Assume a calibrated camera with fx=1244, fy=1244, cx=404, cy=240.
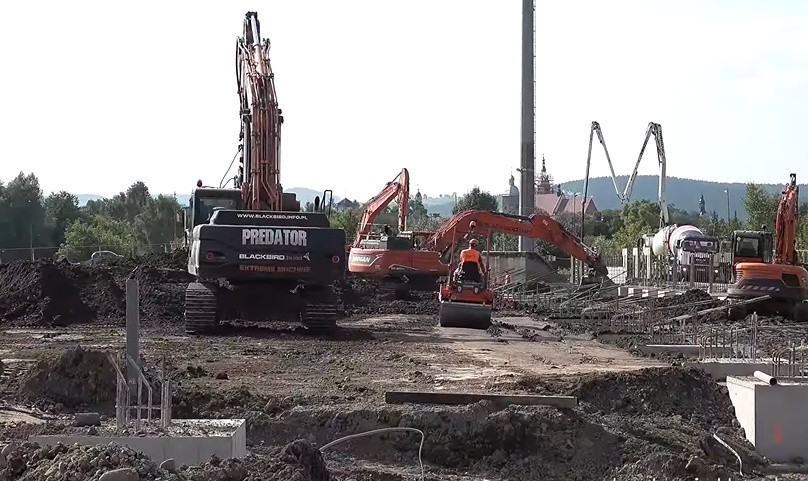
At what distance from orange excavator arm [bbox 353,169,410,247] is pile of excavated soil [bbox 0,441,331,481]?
106ft

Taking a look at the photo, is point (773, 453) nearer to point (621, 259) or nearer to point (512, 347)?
point (512, 347)

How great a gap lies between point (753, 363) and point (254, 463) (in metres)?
10.6

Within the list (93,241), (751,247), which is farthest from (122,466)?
(93,241)

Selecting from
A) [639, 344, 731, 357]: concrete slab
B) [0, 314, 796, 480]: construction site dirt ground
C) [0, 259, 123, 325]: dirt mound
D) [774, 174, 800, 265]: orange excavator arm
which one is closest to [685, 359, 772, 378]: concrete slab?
[0, 314, 796, 480]: construction site dirt ground

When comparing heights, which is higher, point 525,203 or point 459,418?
point 525,203

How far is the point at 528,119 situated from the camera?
181ft

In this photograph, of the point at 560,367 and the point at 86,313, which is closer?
the point at 560,367

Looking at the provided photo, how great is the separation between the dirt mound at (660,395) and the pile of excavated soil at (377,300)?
58.4 ft

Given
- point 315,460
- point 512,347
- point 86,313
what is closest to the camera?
point 315,460

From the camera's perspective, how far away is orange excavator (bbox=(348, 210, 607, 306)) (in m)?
36.6

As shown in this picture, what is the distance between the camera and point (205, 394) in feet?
45.8

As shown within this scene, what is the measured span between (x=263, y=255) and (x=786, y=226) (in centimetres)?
1702

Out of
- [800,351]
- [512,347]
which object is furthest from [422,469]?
[512,347]

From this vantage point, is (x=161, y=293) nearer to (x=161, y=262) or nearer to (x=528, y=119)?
(x=161, y=262)
